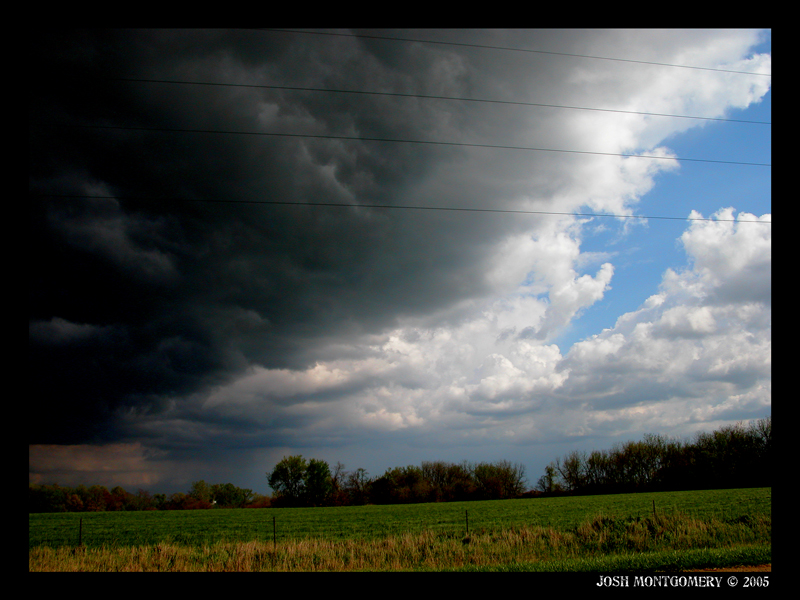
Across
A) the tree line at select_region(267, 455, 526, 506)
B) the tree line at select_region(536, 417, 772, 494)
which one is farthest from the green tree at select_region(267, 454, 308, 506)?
the tree line at select_region(536, 417, 772, 494)

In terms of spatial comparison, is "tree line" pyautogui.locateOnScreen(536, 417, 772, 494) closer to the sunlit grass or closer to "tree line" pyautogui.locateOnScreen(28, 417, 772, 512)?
"tree line" pyautogui.locateOnScreen(28, 417, 772, 512)

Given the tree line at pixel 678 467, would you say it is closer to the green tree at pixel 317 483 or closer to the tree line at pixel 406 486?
the tree line at pixel 406 486

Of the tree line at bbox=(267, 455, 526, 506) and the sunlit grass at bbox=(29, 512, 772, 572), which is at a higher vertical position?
the sunlit grass at bbox=(29, 512, 772, 572)

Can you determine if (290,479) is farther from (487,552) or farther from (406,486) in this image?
(487,552)

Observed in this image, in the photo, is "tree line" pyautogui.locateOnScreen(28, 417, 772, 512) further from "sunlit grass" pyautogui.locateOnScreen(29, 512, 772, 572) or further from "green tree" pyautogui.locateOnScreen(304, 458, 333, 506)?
"sunlit grass" pyautogui.locateOnScreen(29, 512, 772, 572)

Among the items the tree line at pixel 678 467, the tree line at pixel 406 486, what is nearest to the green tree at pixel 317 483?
the tree line at pixel 406 486

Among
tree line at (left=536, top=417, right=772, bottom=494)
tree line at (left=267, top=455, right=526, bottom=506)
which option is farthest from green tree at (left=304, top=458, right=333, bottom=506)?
tree line at (left=536, top=417, right=772, bottom=494)

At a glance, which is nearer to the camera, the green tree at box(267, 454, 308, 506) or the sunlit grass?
the sunlit grass

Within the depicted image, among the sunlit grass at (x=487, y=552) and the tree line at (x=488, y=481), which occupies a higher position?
the sunlit grass at (x=487, y=552)

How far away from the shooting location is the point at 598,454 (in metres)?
64.4

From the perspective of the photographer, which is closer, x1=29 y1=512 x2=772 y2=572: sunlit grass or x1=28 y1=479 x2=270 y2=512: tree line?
x1=29 y1=512 x2=772 y2=572: sunlit grass

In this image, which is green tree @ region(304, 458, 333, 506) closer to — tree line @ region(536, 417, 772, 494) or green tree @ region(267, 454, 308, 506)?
green tree @ region(267, 454, 308, 506)
